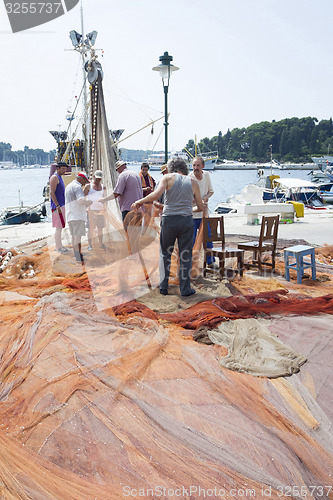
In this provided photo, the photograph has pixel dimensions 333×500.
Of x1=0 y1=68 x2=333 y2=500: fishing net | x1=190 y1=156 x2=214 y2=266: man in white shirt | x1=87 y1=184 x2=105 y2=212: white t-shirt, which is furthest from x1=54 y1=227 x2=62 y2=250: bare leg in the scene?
x1=190 y1=156 x2=214 y2=266: man in white shirt

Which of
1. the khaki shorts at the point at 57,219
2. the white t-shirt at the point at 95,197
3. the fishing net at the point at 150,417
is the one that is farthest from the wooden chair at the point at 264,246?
the khaki shorts at the point at 57,219

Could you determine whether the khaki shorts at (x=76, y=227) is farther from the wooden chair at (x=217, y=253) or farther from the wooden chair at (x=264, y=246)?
the wooden chair at (x=264, y=246)

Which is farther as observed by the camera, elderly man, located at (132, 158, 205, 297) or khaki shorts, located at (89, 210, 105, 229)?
khaki shorts, located at (89, 210, 105, 229)

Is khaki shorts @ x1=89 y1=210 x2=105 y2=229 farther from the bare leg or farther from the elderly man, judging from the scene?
the elderly man

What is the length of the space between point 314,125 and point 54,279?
146 metres

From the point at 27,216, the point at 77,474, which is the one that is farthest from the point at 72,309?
the point at 27,216

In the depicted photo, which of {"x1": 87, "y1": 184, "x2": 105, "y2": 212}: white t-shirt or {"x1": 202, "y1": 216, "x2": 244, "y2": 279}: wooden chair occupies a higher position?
{"x1": 87, "y1": 184, "x2": 105, "y2": 212}: white t-shirt

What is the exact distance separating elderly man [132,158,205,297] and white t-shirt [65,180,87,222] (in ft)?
7.30

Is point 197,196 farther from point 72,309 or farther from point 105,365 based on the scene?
point 105,365

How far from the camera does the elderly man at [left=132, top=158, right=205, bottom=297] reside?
4695 millimetres

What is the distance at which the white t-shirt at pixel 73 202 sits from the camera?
22.1ft

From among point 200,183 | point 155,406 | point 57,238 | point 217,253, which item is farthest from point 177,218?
point 57,238

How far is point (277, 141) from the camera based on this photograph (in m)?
145

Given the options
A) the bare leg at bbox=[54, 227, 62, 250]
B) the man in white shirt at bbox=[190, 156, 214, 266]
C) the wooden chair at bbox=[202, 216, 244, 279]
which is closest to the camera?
the wooden chair at bbox=[202, 216, 244, 279]
